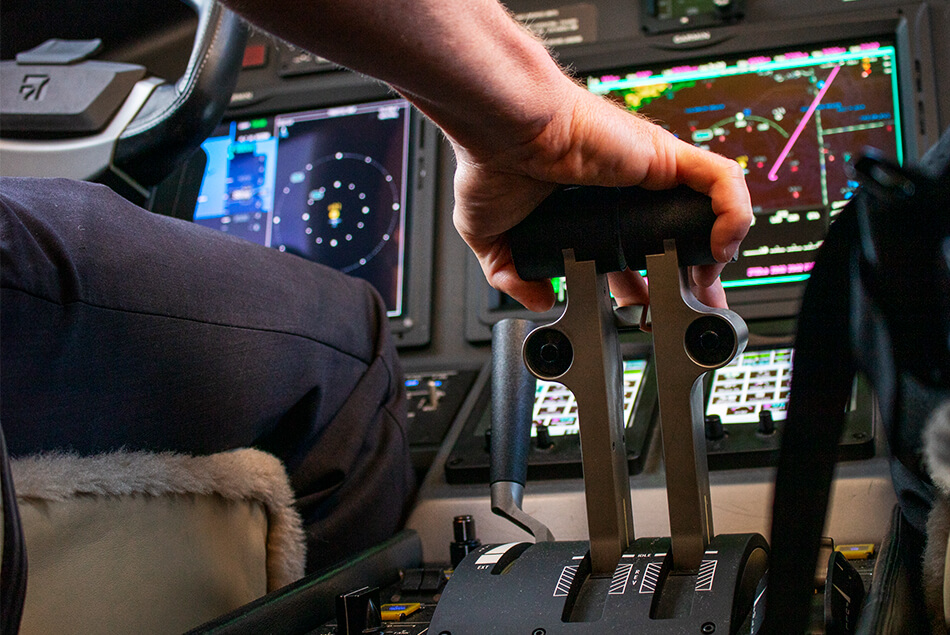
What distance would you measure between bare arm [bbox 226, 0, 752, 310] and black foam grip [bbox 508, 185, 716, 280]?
0.01 meters

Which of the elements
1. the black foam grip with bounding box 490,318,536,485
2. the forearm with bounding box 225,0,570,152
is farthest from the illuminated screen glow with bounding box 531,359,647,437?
the forearm with bounding box 225,0,570,152

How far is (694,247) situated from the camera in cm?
69

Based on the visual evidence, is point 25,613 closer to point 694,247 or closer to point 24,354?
point 24,354

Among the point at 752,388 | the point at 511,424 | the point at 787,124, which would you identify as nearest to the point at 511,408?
the point at 511,424

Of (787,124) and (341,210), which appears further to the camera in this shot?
(341,210)

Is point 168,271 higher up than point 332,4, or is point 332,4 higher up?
point 332,4

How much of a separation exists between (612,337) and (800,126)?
0.99m

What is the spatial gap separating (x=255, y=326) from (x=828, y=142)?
1089 mm

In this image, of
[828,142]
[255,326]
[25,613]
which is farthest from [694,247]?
[828,142]

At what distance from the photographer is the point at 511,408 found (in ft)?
2.76

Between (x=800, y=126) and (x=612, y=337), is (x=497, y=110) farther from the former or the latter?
(x=800, y=126)

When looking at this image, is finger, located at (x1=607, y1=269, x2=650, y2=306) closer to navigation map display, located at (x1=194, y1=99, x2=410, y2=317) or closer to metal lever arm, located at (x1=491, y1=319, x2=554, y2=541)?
metal lever arm, located at (x1=491, y1=319, x2=554, y2=541)

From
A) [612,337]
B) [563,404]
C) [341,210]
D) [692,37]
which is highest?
[692,37]

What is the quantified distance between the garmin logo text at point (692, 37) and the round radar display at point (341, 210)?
0.60 metres
